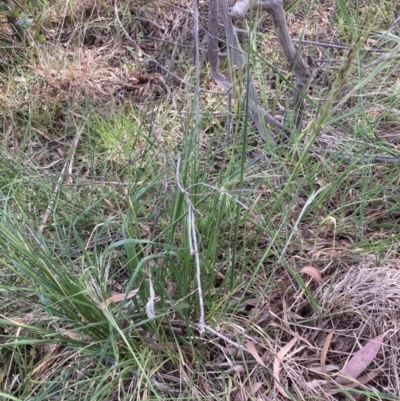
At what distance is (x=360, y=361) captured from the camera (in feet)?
4.29

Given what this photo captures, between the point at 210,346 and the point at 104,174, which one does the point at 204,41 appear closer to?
the point at 104,174

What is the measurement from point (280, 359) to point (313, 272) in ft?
0.89

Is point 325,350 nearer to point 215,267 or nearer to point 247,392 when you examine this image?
point 247,392

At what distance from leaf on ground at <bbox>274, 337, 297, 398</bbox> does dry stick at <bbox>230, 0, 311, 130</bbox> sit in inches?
28.7

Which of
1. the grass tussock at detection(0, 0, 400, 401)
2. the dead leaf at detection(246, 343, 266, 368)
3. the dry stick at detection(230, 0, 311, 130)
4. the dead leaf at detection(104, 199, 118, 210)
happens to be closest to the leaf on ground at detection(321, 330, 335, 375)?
the grass tussock at detection(0, 0, 400, 401)

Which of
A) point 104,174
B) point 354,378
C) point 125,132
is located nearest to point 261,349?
point 354,378

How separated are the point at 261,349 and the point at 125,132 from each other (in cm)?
121

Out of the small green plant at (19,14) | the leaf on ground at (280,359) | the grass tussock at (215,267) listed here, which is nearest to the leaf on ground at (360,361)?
the grass tussock at (215,267)

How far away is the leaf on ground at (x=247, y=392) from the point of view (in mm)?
1274

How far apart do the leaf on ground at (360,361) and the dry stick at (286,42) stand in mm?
743

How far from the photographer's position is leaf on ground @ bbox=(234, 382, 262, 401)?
4.18ft

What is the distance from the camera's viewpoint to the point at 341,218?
5.32 feet

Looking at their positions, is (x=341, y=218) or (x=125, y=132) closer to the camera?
(x=341, y=218)

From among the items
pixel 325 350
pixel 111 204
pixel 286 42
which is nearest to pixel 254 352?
pixel 325 350
